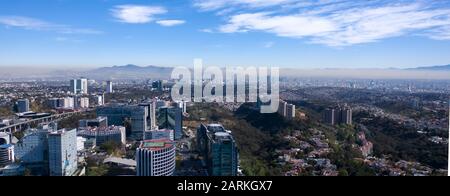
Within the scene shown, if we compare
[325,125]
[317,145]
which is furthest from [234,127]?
[325,125]

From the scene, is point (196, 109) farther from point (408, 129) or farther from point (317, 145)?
point (408, 129)

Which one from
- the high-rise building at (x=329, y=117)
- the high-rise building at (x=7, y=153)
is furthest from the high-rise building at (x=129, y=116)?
the high-rise building at (x=329, y=117)

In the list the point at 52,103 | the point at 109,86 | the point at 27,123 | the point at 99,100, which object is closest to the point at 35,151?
the point at 109,86

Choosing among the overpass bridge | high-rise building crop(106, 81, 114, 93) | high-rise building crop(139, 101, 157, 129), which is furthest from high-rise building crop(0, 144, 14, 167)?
high-rise building crop(139, 101, 157, 129)

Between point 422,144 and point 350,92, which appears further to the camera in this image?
point 350,92
